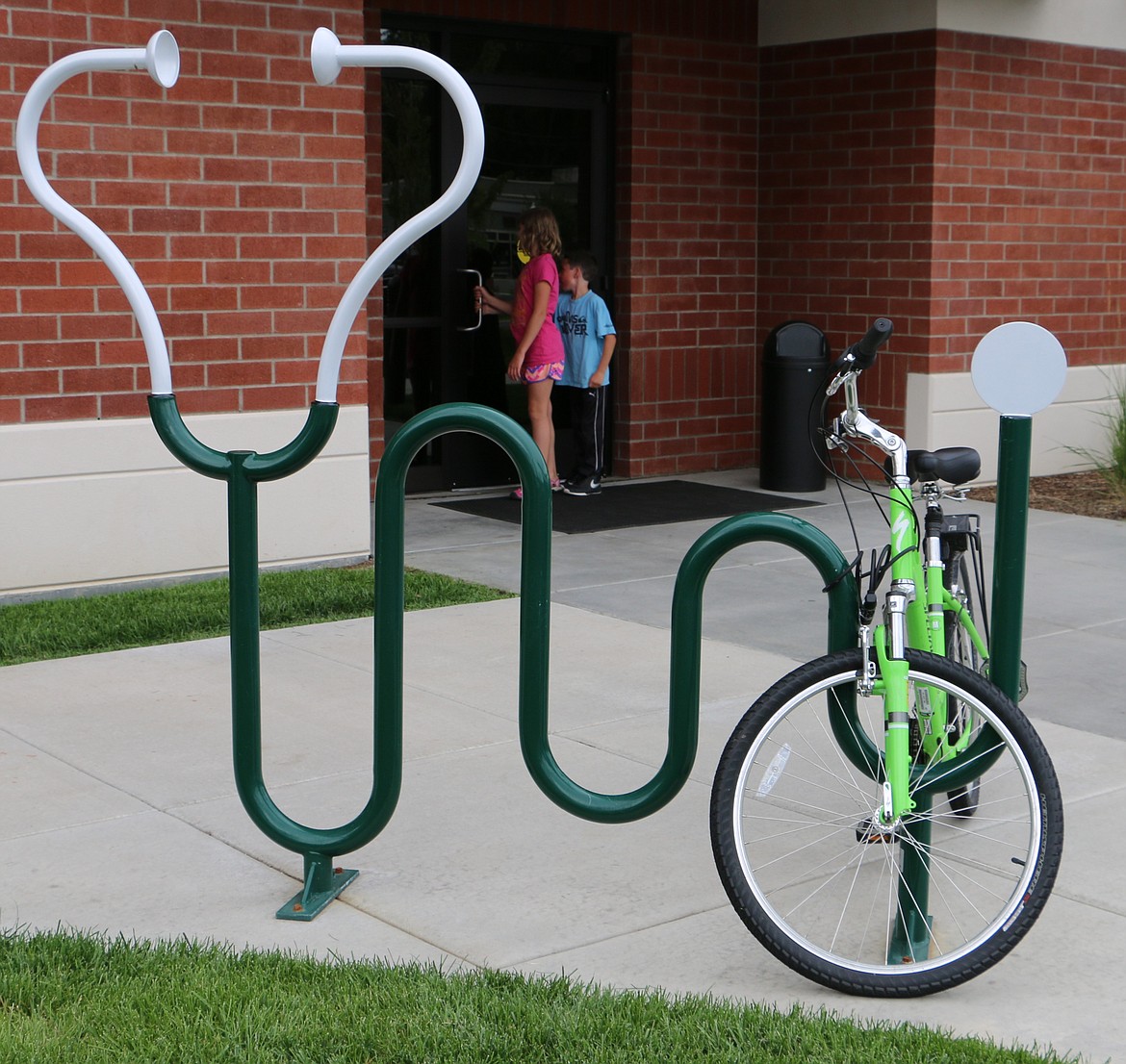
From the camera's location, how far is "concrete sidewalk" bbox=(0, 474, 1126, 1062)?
3.80 meters

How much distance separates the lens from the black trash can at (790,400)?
11039mm

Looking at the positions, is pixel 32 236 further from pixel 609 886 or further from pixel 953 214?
pixel 953 214

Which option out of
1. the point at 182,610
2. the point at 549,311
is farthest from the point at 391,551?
the point at 549,311

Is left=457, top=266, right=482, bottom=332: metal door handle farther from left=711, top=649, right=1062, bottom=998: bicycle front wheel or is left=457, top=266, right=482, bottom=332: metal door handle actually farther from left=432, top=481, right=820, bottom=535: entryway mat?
left=711, top=649, right=1062, bottom=998: bicycle front wheel

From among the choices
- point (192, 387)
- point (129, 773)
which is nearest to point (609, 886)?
point (129, 773)

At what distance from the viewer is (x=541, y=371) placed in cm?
1027

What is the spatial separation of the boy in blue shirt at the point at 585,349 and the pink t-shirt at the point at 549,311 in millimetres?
246

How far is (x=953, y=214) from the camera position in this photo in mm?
11438

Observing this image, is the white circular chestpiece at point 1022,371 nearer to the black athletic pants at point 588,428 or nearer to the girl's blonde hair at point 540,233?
the girl's blonde hair at point 540,233

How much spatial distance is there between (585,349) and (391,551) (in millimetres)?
6797

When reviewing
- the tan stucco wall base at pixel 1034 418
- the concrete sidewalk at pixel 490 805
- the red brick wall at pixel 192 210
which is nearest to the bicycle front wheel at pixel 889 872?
the concrete sidewalk at pixel 490 805

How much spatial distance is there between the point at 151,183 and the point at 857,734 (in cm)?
537

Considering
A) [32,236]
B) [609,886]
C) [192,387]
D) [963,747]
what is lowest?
[609,886]

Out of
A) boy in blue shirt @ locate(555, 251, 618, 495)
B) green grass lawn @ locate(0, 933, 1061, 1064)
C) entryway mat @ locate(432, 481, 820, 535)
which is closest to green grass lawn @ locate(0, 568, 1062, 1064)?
green grass lawn @ locate(0, 933, 1061, 1064)
